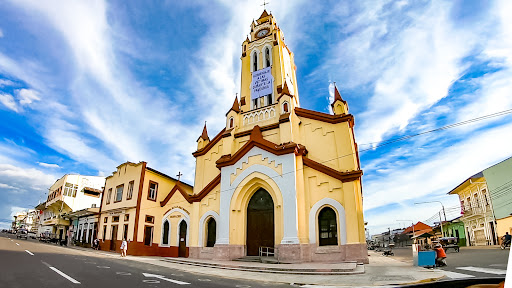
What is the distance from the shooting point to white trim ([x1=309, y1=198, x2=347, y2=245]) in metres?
16.8

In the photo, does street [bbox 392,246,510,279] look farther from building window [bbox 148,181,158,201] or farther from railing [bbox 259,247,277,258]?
building window [bbox 148,181,158,201]

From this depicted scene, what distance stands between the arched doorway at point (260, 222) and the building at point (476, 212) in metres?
21.5

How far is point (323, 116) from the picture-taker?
65.6 ft

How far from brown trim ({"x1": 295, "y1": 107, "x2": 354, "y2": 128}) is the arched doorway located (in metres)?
6.43

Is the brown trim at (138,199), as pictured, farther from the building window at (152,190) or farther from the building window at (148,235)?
the building window at (152,190)

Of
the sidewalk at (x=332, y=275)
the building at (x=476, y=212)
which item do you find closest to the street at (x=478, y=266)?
the sidewalk at (x=332, y=275)

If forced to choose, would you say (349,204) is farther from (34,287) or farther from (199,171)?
(34,287)

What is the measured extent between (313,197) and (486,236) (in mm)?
25835

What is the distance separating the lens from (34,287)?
6.31m

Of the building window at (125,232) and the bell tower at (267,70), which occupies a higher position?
the bell tower at (267,70)

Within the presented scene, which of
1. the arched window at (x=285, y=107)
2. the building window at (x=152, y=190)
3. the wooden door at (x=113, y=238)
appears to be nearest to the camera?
the arched window at (x=285, y=107)

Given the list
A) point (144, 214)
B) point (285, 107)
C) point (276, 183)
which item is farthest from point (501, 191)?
point (144, 214)

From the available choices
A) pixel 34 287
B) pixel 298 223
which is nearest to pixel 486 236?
pixel 298 223

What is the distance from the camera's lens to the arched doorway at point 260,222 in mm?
18953
